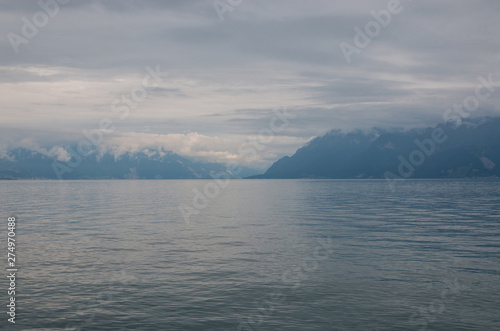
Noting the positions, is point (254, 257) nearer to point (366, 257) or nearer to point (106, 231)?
point (366, 257)

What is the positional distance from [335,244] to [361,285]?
17200 millimetres

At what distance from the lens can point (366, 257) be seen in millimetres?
39312

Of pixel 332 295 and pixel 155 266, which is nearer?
pixel 332 295

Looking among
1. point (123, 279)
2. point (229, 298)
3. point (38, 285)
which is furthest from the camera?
point (123, 279)

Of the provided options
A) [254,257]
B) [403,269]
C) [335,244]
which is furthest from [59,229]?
[403,269]

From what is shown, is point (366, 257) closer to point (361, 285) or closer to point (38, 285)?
point (361, 285)

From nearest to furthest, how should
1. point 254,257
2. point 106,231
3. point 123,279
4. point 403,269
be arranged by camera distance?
point 123,279, point 403,269, point 254,257, point 106,231

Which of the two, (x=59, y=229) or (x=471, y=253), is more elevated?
(x=59, y=229)

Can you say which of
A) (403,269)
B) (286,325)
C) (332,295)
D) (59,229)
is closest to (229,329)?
(286,325)

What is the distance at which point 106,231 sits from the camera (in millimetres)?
57469

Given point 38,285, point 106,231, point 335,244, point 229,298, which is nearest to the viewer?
point 229,298

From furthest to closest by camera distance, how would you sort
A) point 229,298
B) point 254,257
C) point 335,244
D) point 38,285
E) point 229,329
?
point 335,244 < point 254,257 < point 38,285 < point 229,298 < point 229,329

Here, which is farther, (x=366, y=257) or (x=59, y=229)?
(x=59, y=229)

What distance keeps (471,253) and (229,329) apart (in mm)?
31851
